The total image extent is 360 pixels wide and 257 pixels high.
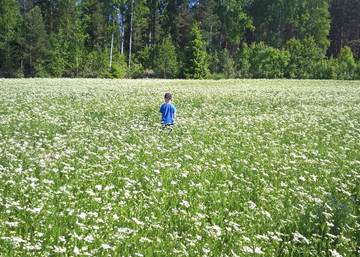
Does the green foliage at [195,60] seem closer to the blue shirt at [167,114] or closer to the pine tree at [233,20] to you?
the pine tree at [233,20]

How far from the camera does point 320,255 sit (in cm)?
601

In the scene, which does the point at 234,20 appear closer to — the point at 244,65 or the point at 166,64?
the point at 244,65

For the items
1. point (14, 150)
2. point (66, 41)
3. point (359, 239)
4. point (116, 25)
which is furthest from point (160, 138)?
point (116, 25)

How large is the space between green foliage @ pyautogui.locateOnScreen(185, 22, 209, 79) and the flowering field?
47286mm

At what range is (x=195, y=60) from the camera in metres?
62.6

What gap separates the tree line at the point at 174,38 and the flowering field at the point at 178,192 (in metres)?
47.2

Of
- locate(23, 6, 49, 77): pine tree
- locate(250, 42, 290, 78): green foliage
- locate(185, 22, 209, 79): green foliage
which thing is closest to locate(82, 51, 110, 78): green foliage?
locate(23, 6, 49, 77): pine tree

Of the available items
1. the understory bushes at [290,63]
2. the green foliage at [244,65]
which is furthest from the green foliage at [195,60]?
the green foliage at [244,65]

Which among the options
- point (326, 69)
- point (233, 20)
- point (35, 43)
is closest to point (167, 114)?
point (35, 43)

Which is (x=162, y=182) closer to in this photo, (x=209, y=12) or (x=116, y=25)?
(x=116, y=25)

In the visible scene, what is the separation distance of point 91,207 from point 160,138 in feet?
21.2

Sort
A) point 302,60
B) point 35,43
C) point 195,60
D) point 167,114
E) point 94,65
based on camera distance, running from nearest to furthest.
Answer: point 167,114, point 195,60, point 94,65, point 35,43, point 302,60

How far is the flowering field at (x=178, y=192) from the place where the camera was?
5738 millimetres

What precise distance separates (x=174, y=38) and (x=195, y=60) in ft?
103
